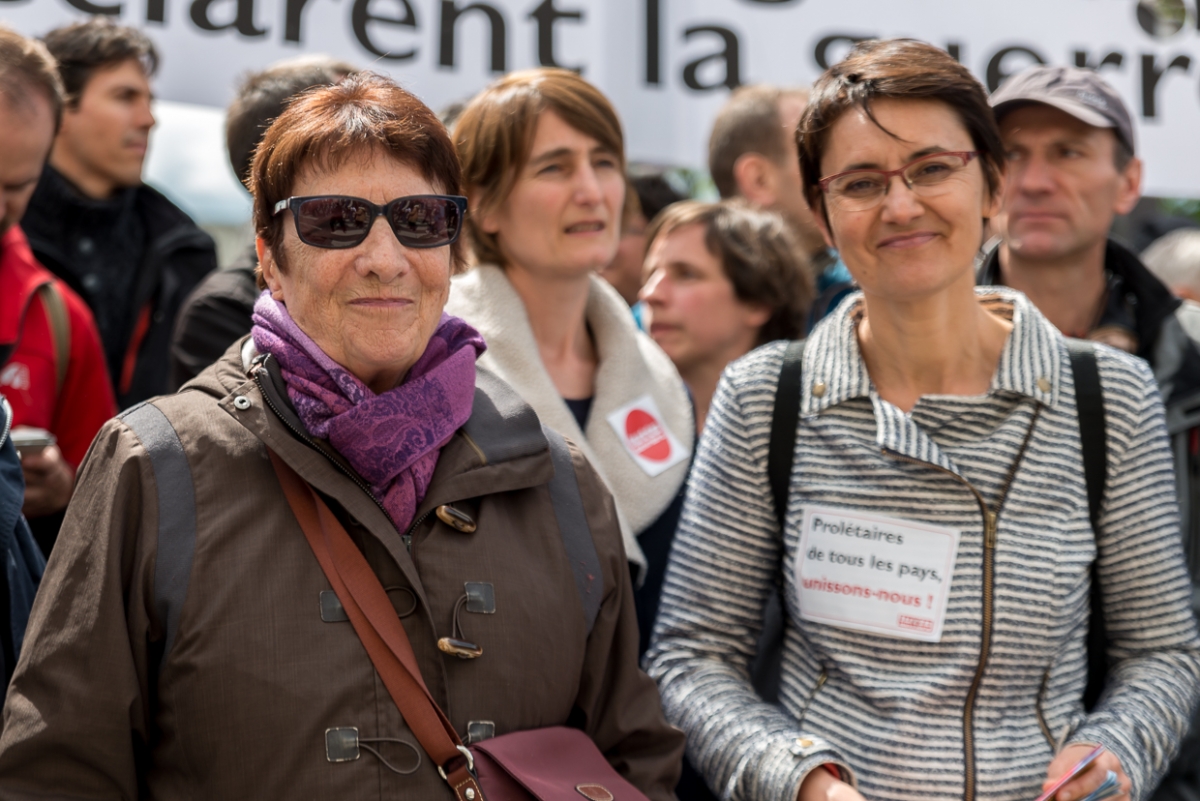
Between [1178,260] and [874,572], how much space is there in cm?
376

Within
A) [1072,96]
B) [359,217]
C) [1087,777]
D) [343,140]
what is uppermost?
[1072,96]

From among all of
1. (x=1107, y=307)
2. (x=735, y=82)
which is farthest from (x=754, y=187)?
(x=1107, y=307)

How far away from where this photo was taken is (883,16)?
15.4 ft

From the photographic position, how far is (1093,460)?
2557 mm

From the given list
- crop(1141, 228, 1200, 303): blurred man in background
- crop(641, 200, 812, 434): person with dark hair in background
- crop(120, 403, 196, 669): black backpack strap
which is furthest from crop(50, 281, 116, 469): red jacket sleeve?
crop(1141, 228, 1200, 303): blurred man in background

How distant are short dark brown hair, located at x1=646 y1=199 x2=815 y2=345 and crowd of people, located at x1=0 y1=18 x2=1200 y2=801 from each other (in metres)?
0.68

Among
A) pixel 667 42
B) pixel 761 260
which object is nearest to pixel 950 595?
pixel 761 260

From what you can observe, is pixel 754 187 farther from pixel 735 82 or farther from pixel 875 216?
pixel 875 216

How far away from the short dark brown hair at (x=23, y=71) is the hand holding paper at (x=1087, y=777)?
2747 mm

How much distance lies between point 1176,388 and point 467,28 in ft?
8.04

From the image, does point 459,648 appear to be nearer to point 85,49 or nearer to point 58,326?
point 58,326

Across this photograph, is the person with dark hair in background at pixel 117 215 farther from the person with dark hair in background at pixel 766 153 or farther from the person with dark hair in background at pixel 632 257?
the person with dark hair in background at pixel 766 153

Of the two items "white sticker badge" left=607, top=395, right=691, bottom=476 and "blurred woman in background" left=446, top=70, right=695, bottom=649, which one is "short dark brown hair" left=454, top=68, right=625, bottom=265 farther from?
"white sticker badge" left=607, top=395, right=691, bottom=476

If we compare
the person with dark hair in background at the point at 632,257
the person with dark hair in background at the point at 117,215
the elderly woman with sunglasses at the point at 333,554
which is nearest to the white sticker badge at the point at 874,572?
the elderly woman with sunglasses at the point at 333,554
